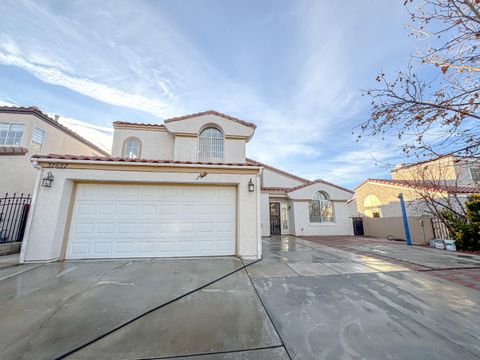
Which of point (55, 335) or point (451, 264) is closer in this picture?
point (55, 335)

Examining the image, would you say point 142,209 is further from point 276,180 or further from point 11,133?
point 276,180

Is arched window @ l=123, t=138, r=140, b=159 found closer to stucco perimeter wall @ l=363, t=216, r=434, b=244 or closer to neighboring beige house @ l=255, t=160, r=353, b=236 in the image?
Result: neighboring beige house @ l=255, t=160, r=353, b=236

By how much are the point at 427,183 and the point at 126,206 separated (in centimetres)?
1688

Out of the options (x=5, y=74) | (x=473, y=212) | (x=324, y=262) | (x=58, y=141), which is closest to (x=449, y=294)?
(x=324, y=262)

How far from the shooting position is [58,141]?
12.7 meters

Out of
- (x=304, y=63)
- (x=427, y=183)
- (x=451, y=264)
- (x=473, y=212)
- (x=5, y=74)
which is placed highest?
(x=304, y=63)

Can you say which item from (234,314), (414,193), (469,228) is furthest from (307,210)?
(234,314)

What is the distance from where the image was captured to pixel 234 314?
2873mm

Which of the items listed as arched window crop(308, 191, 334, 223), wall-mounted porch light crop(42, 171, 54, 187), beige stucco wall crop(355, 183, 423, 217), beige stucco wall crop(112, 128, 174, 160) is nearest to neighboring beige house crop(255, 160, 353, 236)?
arched window crop(308, 191, 334, 223)

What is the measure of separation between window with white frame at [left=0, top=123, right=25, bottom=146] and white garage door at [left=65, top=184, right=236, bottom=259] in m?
9.46

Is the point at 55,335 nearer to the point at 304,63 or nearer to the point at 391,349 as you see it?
the point at 391,349

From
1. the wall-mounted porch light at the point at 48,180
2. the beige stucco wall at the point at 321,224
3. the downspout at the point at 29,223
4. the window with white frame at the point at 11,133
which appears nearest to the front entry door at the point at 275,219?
the beige stucco wall at the point at 321,224

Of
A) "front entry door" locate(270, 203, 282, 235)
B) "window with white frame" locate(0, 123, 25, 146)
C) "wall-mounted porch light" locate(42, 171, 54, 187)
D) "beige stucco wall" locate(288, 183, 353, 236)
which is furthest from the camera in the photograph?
"front entry door" locate(270, 203, 282, 235)

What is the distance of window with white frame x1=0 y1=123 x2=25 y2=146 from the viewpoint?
1073cm
